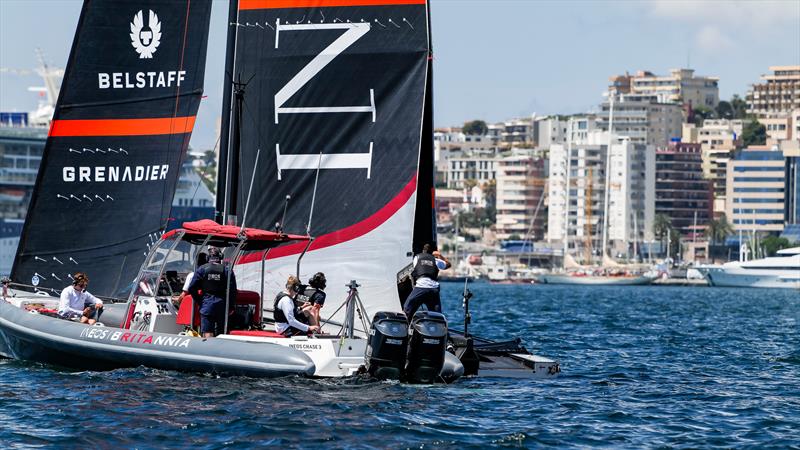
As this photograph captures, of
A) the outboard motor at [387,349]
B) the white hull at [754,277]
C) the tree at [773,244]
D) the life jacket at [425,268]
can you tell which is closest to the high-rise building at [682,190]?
the tree at [773,244]

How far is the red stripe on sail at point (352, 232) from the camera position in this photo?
19812mm

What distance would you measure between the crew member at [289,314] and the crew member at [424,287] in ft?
4.77

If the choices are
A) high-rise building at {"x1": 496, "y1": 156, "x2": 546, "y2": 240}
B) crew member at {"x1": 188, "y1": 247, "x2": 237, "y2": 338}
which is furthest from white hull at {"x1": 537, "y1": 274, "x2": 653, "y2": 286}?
crew member at {"x1": 188, "y1": 247, "x2": 237, "y2": 338}

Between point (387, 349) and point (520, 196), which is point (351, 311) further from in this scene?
point (520, 196)

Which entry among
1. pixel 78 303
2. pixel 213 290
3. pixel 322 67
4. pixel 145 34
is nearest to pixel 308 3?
pixel 322 67

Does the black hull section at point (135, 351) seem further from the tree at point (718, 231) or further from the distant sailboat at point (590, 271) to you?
the tree at point (718, 231)

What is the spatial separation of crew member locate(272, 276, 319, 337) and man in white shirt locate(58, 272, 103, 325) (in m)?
2.94

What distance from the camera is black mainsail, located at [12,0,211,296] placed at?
72.5ft

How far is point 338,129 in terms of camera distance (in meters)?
20.2

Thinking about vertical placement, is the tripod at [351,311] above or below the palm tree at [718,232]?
below

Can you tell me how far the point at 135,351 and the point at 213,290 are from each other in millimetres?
1255

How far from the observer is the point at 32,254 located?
2219 cm

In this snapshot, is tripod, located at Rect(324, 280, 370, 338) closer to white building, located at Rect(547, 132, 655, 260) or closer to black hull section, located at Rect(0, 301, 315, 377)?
black hull section, located at Rect(0, 301, 315, 377)

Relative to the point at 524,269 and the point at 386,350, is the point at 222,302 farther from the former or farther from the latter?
the point at 524,269
